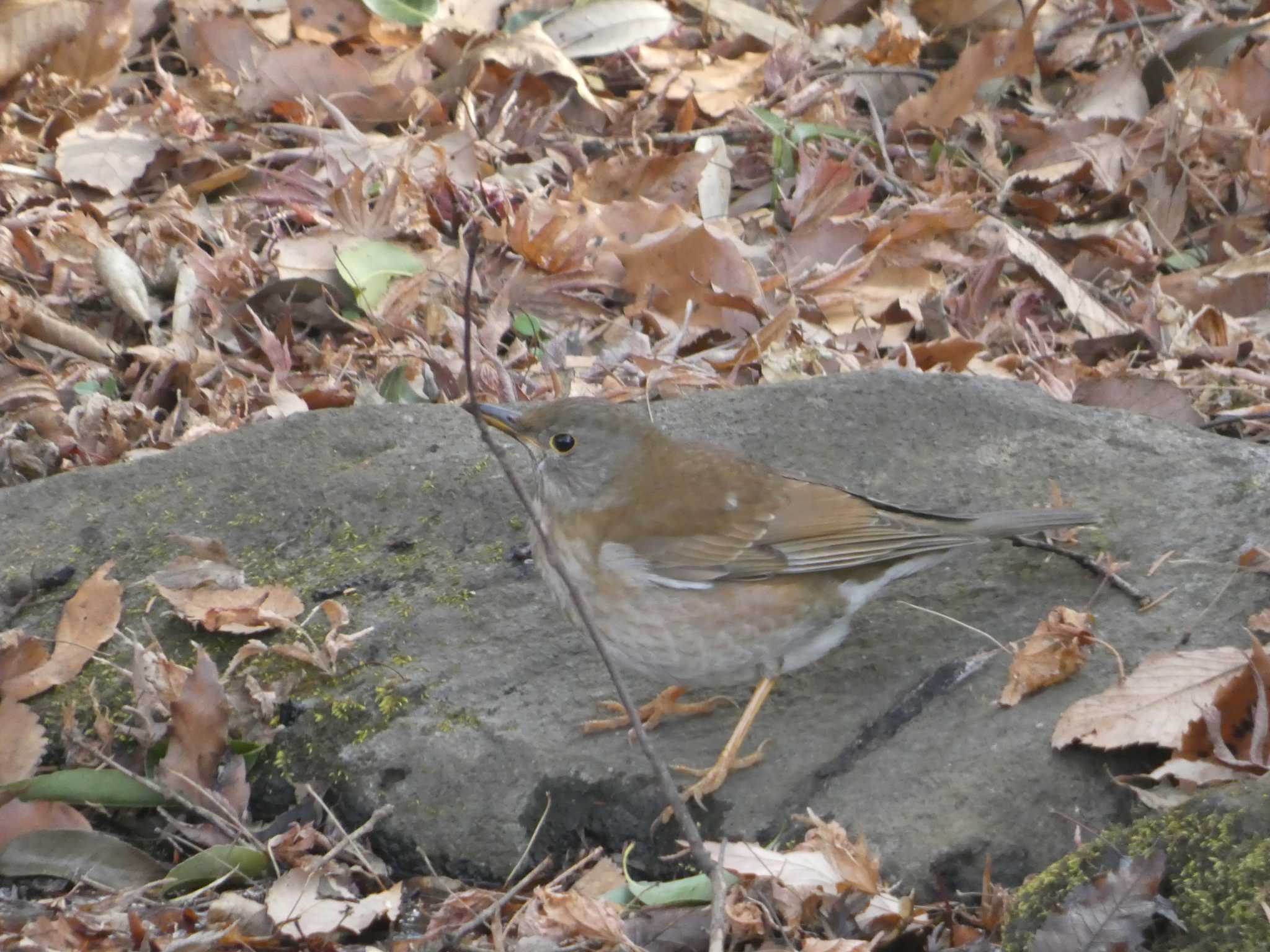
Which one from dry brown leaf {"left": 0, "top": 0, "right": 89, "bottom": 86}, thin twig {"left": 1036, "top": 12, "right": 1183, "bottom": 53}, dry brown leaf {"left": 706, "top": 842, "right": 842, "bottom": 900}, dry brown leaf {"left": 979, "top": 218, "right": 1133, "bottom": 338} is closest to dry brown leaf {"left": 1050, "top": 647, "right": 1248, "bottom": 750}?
dry brown leaf {"left": 706, "top": 842, "right": 842, "bottom": 900}

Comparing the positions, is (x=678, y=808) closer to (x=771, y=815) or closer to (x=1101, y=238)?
(x=771, y=815)

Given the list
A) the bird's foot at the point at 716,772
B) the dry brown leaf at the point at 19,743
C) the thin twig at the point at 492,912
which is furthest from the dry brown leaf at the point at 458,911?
the dry brown leaf at the point at 19,743

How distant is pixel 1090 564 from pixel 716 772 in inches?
56.6

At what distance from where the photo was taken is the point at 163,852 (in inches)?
171

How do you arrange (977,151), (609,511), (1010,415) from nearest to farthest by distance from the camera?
(609,511) < (1010,415) < (977,151)

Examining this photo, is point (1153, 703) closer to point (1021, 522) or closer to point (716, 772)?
point (1021, 522)

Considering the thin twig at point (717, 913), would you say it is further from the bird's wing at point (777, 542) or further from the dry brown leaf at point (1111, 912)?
the bird's wing at point (777, 542)

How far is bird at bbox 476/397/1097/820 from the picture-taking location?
4508 mm

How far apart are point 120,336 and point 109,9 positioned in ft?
7.45

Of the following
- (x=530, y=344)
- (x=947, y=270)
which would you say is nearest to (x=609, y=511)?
(x=530, y=344)

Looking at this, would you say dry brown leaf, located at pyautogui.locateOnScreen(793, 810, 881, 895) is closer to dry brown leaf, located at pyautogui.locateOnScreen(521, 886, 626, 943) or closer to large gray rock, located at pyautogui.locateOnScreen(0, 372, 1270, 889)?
large gray rock, located at pyautogui.locateOnScreen(0, 372, 1270, 889)

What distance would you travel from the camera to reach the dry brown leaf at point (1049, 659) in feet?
13.6

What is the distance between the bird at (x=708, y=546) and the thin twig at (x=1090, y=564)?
16 centimetres

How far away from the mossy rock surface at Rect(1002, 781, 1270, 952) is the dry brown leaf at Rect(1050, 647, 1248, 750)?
0.58 meters
